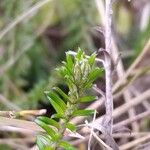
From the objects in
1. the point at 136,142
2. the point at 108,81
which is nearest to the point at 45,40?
the point at 136,142

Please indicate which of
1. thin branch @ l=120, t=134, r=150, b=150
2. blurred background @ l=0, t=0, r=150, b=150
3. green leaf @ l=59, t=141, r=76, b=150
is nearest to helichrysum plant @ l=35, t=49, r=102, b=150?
green leaf @ l=59, t=141, r=76, b=150

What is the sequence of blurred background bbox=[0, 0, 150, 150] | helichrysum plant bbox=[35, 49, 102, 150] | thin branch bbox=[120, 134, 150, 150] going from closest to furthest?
helichrysum plant bbox=[35, 49, 102, 150]
thin branch bbox=[120, 134, 150, 150]
blurred background bbox=[0, 0, 150, 150]

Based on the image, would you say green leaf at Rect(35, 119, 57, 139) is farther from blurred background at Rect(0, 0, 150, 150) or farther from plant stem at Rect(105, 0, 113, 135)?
blurred background at Rect(0, 0, 150, 150)

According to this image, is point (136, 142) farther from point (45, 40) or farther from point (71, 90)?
point (45, 40)

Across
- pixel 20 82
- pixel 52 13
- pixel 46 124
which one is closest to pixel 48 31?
pixel 52 13

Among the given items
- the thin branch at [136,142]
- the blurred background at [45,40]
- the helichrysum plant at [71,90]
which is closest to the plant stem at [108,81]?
the helichrysum plant at [71,90]

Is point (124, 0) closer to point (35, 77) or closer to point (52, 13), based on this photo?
point (52, 13)

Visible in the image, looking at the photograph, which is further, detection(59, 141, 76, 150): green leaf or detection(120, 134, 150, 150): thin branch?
detection(120, 134, 150, 150): thin branch

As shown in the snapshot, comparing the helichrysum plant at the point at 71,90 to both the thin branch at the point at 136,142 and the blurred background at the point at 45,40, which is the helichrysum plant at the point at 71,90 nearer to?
the thin branch at the point at 136,142
